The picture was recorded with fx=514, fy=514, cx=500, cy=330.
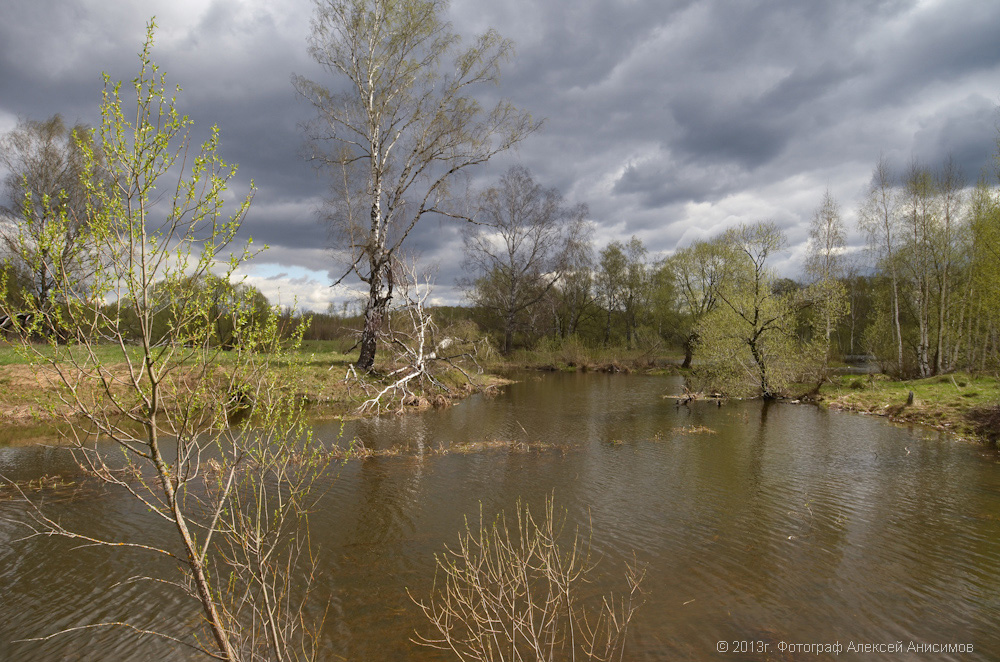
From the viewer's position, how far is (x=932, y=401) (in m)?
18.1

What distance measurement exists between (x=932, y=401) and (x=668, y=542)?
658 inches

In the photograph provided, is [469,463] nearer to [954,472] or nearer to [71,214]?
[71,214]

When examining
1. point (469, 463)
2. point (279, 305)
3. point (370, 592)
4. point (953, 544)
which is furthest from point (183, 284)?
point (953, 544)

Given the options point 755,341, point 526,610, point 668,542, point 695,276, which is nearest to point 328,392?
point 668,542

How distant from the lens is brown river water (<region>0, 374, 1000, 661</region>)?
521 centimetres

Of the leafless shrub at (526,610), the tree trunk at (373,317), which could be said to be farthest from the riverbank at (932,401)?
the tree trunk at (373,317)

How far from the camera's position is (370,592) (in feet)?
19.5

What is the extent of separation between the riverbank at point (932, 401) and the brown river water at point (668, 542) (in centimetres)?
197

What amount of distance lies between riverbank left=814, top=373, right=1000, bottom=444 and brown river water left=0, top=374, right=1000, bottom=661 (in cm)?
197

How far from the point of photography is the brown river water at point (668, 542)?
5.21 m

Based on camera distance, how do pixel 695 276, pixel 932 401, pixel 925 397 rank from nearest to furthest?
pixel 932 401
pixel 925 397
pixel 695 276

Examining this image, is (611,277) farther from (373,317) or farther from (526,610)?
(526,610)

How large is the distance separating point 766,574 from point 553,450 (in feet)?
21.0

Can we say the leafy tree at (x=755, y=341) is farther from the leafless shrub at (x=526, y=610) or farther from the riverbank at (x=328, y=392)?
the leafless shrub at (x=526, y=610)
